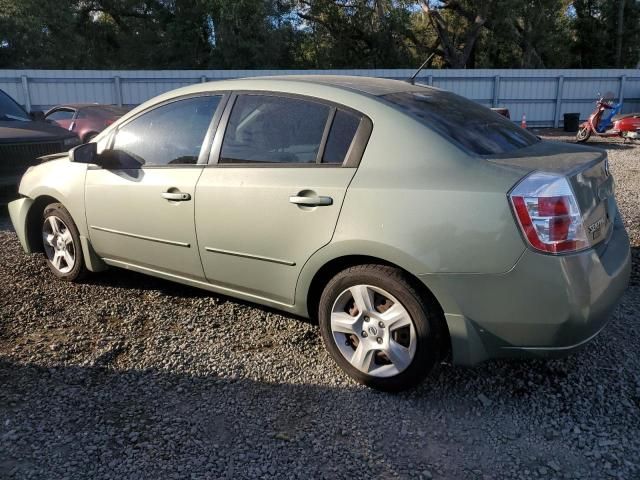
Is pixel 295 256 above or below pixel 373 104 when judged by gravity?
below

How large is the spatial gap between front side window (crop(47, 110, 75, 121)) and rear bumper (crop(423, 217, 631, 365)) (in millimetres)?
11871

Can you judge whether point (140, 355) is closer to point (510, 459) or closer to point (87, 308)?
point (87, 308)

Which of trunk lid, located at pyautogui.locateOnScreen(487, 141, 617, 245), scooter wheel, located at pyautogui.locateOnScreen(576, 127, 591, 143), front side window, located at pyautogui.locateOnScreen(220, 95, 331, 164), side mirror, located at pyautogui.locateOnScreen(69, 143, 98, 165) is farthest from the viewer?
scooter wheel, located at pyautogui.locateOnScreen(576, 127, 591, 143)

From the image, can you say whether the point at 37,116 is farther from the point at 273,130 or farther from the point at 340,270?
the point at 340,270

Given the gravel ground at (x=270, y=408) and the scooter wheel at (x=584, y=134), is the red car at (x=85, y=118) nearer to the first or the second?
the gravel ground at (x=270, y=408)

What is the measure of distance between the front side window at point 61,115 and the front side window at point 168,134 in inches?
373

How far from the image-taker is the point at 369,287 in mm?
2928

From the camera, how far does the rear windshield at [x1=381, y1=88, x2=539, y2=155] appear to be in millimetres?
Answer: 2936

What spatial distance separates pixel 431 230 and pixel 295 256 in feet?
2.74

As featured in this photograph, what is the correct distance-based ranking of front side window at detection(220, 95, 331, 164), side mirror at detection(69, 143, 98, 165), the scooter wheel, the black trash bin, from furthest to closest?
the black trash bin < the scooter wheel < side mirror at detection(69, 143, 98, 165) < front side window at detection(220, 95, 331, 164)

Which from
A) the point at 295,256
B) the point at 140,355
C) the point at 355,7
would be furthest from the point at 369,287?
the point at 355,7

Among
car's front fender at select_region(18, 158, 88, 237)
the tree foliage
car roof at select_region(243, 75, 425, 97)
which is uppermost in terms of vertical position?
the tree foliage

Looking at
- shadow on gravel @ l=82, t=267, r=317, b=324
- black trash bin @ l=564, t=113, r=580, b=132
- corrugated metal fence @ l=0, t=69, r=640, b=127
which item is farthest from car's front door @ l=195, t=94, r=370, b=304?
black trash bin @ l=564, t=113, r=580, b=132

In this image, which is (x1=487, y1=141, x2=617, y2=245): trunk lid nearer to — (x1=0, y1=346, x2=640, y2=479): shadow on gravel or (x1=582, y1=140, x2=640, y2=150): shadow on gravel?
(x1=0, y1=346, x2=640, y2=479): shadow on gravel
